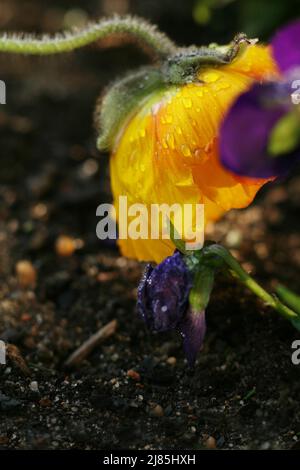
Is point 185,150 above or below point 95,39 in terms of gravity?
below

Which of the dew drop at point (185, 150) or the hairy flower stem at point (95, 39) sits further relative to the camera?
the hairy flower stem at point (95, 39)

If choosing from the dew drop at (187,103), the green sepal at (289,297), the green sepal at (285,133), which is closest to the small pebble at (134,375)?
the green sepal at (289,297)

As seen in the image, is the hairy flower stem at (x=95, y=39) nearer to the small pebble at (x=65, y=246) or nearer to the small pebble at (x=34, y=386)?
the small pebble at (x=65, y=246)

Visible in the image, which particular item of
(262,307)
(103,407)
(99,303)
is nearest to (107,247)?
(99,303)

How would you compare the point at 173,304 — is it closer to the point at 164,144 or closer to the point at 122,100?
the point at 164,144

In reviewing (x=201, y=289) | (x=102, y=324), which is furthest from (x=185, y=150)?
(x=102, y=324)

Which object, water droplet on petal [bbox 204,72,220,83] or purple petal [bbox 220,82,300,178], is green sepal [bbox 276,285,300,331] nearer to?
purple petal [bbox 220,82,300,178]
